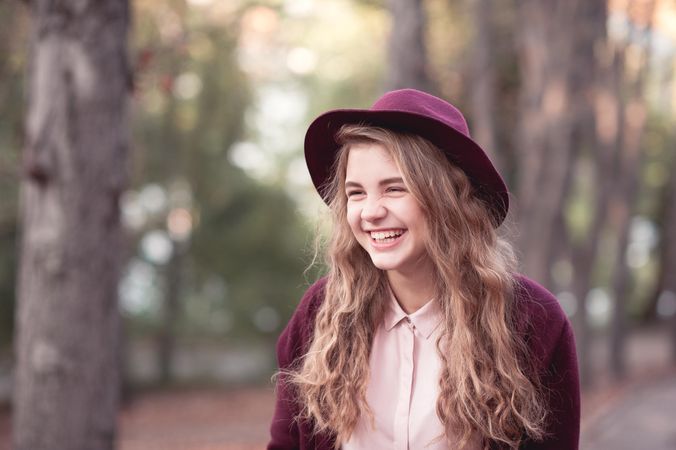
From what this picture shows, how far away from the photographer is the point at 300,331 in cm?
295

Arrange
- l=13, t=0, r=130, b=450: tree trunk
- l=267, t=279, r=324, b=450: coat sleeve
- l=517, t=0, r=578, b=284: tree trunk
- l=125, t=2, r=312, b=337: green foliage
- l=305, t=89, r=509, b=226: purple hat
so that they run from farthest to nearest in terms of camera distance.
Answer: l=125, t=2, r=312, b=337: green foliage → l=517, t=0, r=578, b=284: tree trunk → l=13, t=0, r=130, b=450: tree trunk → l=267, t=279, r=324, b=450: coat sleeve → l=305, t=89, r=509, b=226: purple hat

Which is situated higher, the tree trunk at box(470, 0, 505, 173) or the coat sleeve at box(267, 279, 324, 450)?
the tree trunk at box(470, 0, 505, 173)

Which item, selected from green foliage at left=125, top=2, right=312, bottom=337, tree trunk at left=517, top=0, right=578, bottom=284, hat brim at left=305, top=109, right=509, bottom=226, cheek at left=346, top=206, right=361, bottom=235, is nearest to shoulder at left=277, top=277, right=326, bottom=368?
cheek at left=346, top=206, right=361, bottom=235

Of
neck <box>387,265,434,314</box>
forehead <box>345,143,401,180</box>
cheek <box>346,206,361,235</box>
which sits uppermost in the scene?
forehead <box>345,143,401,180</box>

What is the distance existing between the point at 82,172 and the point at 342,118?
7.88 ft

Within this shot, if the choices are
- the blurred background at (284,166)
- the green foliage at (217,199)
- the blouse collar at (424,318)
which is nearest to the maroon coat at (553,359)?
the blouse collar at (424,318)

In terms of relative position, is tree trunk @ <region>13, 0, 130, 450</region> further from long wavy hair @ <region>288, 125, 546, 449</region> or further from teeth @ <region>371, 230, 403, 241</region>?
teeth @ <region>371, 230, 403, 241</region>

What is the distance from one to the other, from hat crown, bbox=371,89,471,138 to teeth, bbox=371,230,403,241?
1.11ft

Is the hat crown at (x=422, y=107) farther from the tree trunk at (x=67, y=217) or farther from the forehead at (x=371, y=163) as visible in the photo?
the tree trunk at (x=67, y=217)

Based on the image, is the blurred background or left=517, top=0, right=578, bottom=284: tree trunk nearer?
left=517, top=0, right=578, bottom=284: tree trunk

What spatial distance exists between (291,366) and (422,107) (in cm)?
93

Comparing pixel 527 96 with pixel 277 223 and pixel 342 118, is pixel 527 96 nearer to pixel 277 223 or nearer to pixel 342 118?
pixel 277 223

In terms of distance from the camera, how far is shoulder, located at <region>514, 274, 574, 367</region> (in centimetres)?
265

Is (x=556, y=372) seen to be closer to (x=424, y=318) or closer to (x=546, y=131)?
(x=424, y=318)
